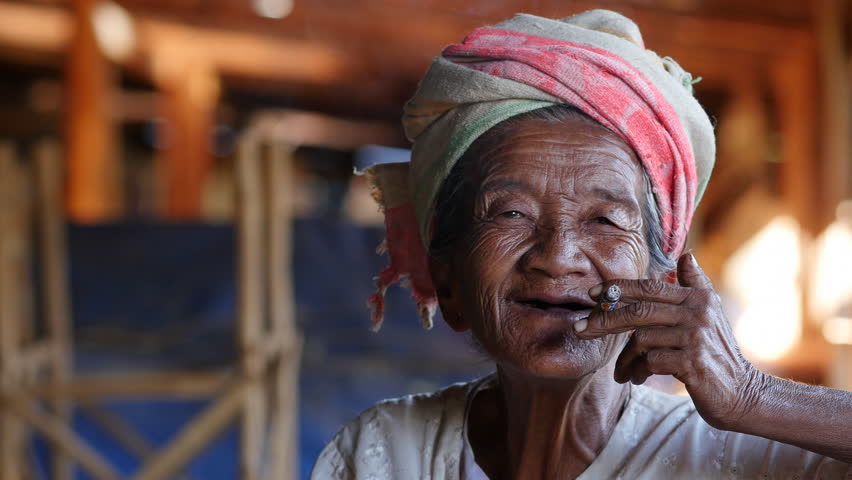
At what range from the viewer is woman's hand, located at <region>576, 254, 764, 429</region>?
3.59 ft

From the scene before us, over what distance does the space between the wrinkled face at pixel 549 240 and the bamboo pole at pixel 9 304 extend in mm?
2844

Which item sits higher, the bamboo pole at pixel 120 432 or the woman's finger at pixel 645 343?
the woman's finger at pixel 645 343

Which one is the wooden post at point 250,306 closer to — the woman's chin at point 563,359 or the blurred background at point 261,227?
the blurred background at point 261,227

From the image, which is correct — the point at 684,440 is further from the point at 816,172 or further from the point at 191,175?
the point at 191,175

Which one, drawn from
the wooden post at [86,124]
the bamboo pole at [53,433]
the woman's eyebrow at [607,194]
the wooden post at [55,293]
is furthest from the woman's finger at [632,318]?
the wooden post at [86,124]

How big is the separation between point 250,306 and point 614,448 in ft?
6.89

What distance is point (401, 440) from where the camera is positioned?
1.51m

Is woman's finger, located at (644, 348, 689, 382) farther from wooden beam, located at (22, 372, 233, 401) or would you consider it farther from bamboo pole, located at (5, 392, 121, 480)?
bamboo pole, located at (5, 392, 121, 480)

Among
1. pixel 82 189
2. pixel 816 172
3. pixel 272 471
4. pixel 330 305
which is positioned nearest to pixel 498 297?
pixel 272 471

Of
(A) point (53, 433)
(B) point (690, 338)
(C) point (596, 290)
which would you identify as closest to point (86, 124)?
(A) point (53, 433)

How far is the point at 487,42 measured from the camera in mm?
1394

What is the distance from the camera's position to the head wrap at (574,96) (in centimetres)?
132

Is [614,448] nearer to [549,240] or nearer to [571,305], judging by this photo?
[571,305]

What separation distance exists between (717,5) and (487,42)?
5.23 meters
